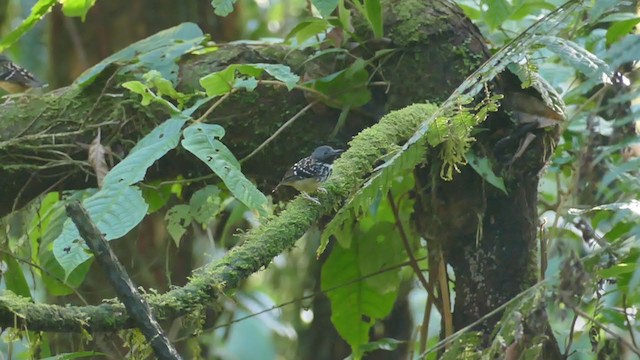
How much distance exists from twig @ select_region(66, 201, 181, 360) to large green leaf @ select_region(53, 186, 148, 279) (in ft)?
1.48

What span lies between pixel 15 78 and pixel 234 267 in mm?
3250

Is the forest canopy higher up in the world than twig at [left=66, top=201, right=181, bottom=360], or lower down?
lower down

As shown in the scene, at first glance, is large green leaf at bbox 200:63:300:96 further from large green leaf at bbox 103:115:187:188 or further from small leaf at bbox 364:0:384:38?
small leaf at bbox 364:0:384:38

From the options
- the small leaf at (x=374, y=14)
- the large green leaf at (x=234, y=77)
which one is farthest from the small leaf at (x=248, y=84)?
the small leaf at (x=374, y=14)

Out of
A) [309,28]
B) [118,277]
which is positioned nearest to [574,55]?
[309,28]

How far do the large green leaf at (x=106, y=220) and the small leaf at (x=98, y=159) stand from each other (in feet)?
1.52

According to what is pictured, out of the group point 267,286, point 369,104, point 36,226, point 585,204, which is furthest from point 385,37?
point 267,286

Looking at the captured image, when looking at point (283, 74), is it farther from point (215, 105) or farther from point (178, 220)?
point (178, 220)

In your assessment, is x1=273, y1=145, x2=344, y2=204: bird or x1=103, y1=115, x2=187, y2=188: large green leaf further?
x1=273, y1=145, x2=344, y2=204: bird

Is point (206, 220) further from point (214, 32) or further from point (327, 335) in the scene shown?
point (214, 32)

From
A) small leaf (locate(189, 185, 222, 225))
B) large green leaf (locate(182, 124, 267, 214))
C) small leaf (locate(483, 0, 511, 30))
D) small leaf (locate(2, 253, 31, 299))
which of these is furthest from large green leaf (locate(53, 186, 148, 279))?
small leaf (locate(483, 0, 511, 30))

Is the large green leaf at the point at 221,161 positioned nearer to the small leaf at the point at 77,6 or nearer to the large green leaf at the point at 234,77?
the large green leaf at the point at 234,77

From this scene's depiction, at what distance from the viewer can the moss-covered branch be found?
1628 mm

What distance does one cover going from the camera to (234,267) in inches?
70.4
